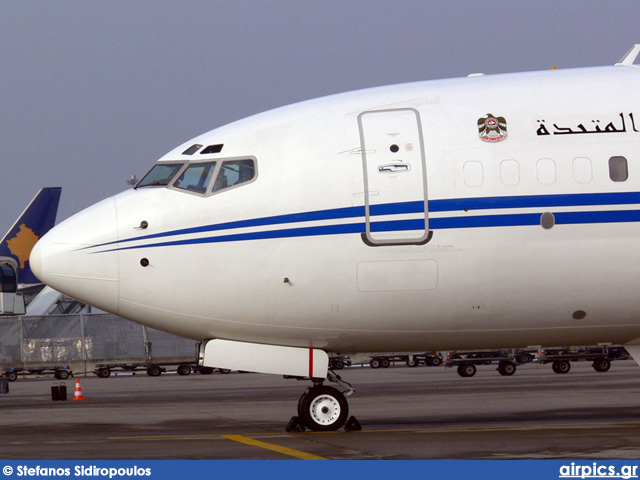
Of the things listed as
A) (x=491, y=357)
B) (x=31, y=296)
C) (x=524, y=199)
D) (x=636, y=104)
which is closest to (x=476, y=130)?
(x=524, y=199)

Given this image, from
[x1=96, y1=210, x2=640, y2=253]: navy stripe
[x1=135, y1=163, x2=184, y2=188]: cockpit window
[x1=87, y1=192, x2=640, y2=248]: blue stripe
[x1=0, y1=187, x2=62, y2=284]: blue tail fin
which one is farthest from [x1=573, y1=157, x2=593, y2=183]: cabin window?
[x1=0, y1=187, x2=62, y2=284]: blue tail fin

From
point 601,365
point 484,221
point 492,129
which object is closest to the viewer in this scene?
point 484,221

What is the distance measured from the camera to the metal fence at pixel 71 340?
181 ft

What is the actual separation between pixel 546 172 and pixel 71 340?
141ft

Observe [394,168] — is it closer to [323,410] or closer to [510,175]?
[510,175]

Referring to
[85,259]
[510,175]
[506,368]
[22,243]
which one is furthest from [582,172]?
[22,243]

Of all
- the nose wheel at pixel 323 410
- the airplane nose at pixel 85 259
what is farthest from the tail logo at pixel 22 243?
the nose wheel at pixel 323 410

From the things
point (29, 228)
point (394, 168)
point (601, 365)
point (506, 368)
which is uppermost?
point (29, 228)

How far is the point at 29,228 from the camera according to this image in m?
77.9

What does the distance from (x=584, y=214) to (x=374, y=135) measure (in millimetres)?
3642

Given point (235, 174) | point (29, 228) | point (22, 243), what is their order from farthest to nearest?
point (29, 228)
point (22, 243)
point (235, 174)

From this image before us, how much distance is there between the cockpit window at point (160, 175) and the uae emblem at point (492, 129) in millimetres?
5119

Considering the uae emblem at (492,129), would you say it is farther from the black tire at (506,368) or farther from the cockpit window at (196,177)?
the black tire at (506,368)

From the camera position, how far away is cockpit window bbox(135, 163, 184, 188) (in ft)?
56.7
